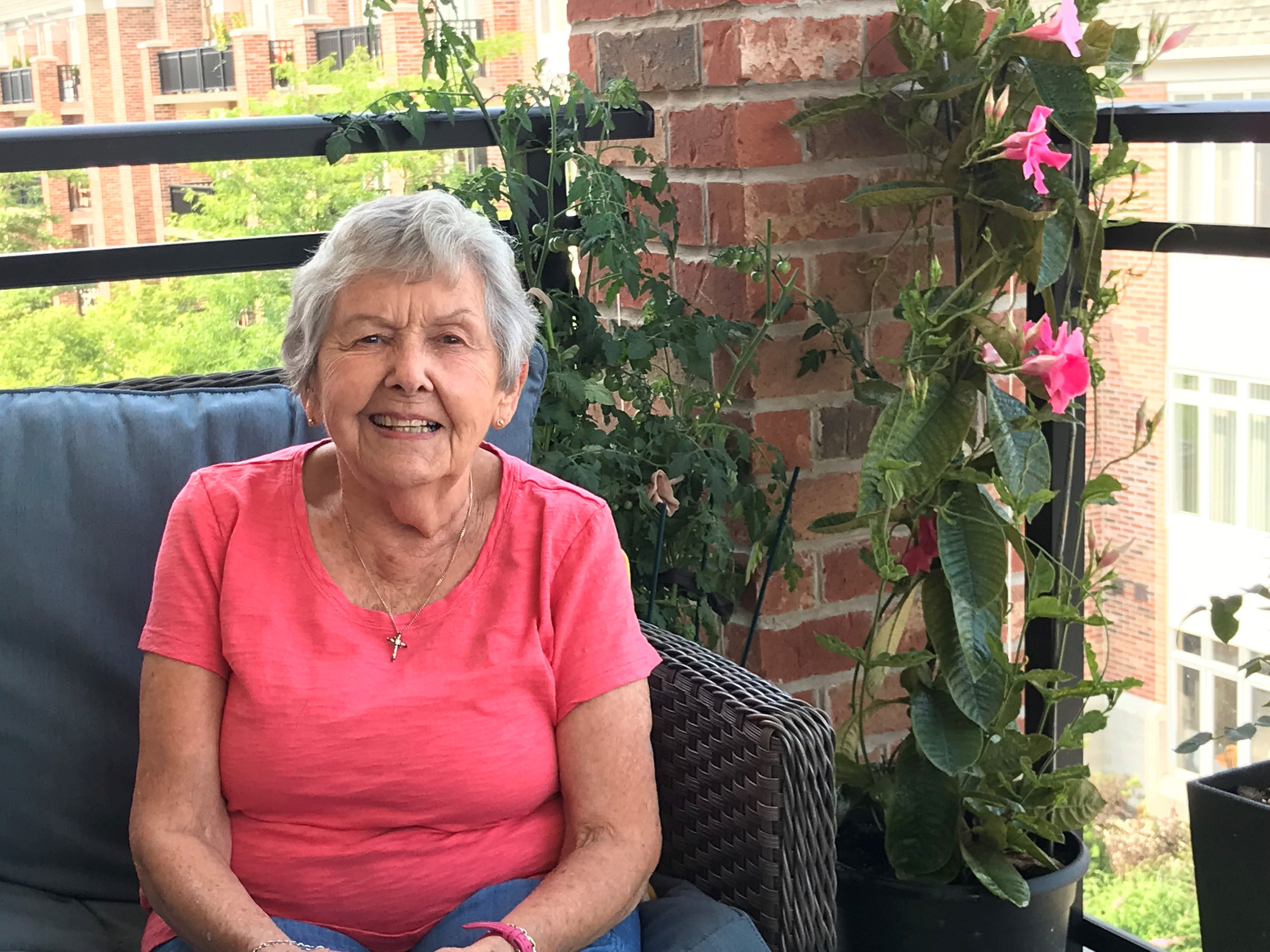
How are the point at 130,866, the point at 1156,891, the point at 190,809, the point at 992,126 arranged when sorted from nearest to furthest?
1. the point at 190,809
2. the point at 130,866
3. the point at 992,126
4. the point at 1156,891

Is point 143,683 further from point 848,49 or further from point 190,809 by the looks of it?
point 848,49

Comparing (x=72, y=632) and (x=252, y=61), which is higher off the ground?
(x=252, y=61)

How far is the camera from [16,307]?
91.0 ft

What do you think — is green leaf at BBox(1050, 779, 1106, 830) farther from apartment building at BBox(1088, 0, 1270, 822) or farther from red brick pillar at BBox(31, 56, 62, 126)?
red brick pillar at BBox(31, 56, 62, 126)

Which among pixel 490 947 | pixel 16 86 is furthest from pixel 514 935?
pixel 16 86

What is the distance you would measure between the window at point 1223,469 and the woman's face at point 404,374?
2.89m

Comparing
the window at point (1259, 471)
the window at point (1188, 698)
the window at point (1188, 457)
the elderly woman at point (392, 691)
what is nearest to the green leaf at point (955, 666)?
the elderly woman at point (392, 691)

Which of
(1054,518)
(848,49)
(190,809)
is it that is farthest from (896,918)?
(848,49)

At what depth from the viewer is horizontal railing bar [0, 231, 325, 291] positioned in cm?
171

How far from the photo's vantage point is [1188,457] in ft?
13.2

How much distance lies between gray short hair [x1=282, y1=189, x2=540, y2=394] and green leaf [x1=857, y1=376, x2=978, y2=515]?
47 centimetres

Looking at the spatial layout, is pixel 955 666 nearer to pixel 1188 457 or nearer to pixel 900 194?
pixel 900 194

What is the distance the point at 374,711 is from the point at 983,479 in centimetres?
77

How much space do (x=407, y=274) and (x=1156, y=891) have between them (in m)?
2.05
